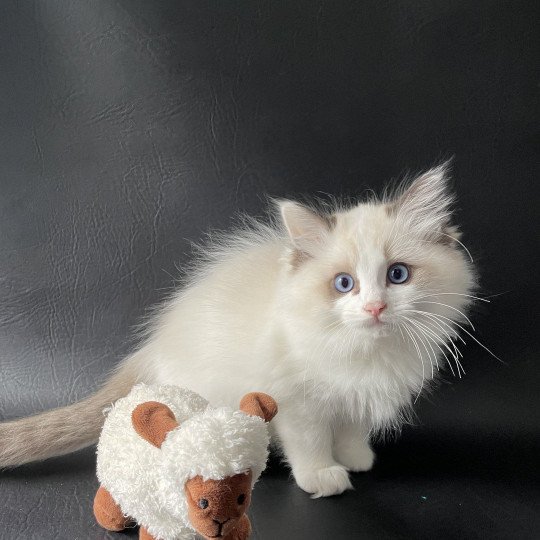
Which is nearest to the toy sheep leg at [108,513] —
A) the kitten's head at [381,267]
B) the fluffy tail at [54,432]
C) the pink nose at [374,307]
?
the fluffy tail at [54,432]

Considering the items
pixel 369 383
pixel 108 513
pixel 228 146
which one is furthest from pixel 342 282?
pixel 228 146

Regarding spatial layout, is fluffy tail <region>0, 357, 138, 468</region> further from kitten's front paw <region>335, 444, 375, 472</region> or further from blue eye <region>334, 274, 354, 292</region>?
blue eye <region>334, 274, 354, 292</region>

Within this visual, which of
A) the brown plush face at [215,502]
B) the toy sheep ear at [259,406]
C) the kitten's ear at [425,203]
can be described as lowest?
the brown plush face at [215,502]

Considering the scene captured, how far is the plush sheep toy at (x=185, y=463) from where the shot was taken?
1.10m

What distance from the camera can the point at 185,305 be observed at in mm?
1791

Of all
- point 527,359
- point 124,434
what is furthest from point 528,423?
point 124,434

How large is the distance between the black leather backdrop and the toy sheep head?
81 centimetres

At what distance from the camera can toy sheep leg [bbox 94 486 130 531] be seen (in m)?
1.40

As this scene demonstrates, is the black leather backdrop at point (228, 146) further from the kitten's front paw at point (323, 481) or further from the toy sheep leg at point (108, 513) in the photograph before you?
the toy sheep leg at point (108, 513)

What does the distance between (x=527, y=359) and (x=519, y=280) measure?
0.24m

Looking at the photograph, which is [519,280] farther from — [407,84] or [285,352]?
[285,352]

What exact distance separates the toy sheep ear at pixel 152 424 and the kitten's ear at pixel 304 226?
1.69ft

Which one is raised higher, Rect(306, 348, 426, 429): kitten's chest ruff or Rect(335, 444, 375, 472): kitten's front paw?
Rect(306, 348, 426, 429): kitten's chest ruff

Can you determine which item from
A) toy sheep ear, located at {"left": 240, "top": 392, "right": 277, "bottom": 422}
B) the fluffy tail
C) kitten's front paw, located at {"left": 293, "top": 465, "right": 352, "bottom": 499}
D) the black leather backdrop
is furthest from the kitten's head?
the fluffy tail
